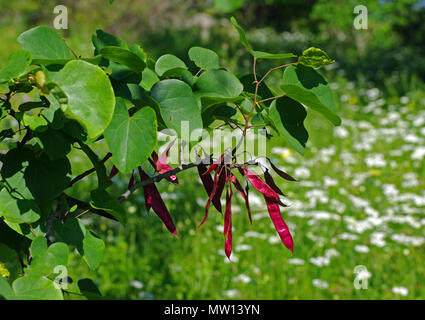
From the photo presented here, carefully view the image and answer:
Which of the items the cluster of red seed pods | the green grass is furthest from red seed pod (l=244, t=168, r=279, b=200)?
the green grass

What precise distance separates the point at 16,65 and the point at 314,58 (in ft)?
1.21

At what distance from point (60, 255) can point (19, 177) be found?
0.38 feet

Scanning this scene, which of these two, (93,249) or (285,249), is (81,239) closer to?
(93,249)

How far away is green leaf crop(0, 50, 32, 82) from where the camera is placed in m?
0.56

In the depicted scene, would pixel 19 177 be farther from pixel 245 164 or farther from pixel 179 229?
pixel 179 229

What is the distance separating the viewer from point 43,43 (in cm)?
61

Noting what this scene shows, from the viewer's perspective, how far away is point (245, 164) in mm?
696

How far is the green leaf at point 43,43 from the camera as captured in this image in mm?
599

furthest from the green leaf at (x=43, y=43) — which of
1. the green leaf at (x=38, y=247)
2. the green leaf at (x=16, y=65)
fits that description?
the green leaf at (x=38, y=247)

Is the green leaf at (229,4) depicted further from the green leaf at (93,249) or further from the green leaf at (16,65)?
the green leaf at (93,249)

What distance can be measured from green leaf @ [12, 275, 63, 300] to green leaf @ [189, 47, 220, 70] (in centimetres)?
37

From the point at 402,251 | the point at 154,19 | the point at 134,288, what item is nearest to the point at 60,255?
the point at 134,288

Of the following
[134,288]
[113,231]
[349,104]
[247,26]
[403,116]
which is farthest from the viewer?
[247,26]

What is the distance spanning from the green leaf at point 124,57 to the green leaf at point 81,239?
24cm
